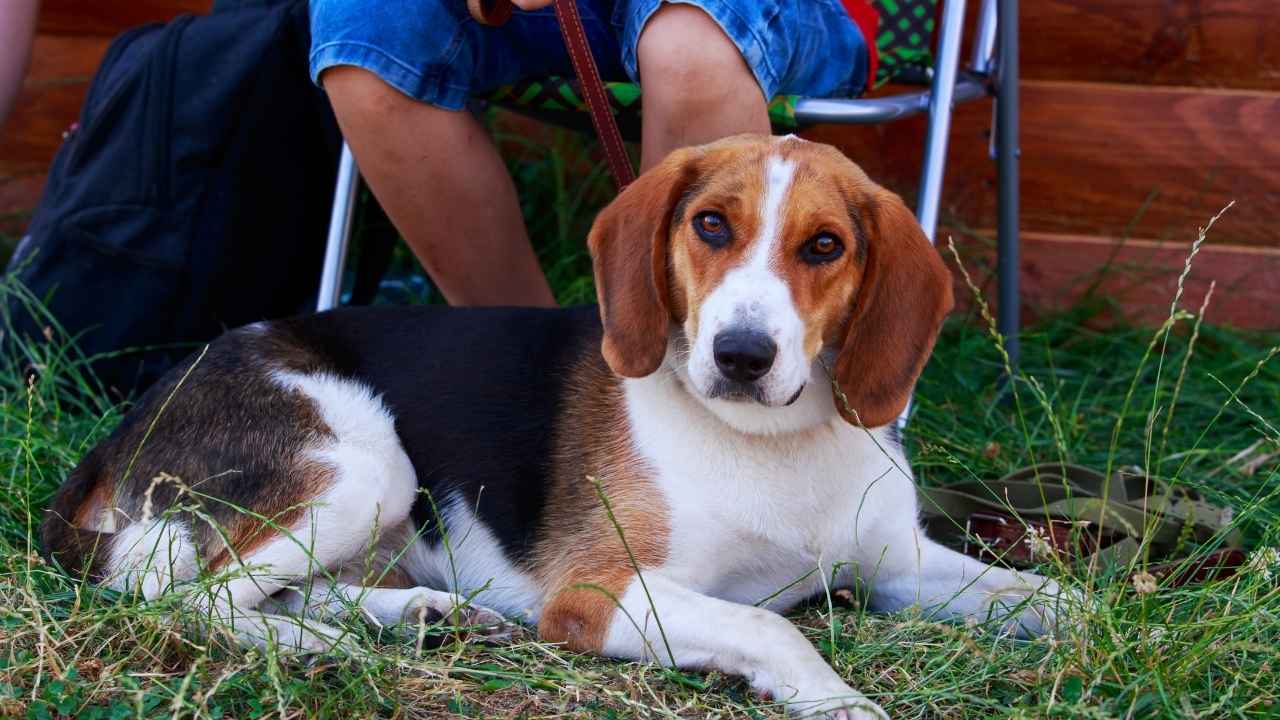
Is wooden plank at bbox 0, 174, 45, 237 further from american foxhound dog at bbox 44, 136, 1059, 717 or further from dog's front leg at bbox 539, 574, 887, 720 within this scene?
dog's front leg at bbox 539, 574, 887, 720

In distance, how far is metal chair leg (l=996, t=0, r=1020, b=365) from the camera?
11.8ft

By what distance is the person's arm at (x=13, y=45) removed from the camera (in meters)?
3.19

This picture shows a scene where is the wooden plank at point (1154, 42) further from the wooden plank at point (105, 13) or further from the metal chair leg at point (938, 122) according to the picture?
the wooden plank at point (105, 13)

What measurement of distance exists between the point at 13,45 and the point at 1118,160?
3.25m

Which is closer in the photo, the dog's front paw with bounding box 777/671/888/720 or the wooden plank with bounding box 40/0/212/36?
the dog's front paw with bounding box 777/671/888/720

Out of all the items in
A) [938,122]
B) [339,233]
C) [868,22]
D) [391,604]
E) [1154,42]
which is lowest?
[391,604]

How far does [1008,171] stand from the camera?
3.70 metres

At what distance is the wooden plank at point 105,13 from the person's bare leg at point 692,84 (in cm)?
243

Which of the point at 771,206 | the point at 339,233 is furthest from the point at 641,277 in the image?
the point at 339,233

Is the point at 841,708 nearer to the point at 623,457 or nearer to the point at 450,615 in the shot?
the point at 623,457

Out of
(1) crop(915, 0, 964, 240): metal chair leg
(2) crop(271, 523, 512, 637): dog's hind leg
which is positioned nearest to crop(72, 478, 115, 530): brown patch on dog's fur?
(2) crop(271, 523, 512, 637): dog's hind leg

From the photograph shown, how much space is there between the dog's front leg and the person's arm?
1923mm

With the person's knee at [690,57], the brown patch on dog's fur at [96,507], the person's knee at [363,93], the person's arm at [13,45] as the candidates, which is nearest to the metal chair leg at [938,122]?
the person's knee at [690,57]

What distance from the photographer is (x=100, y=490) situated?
260cm
